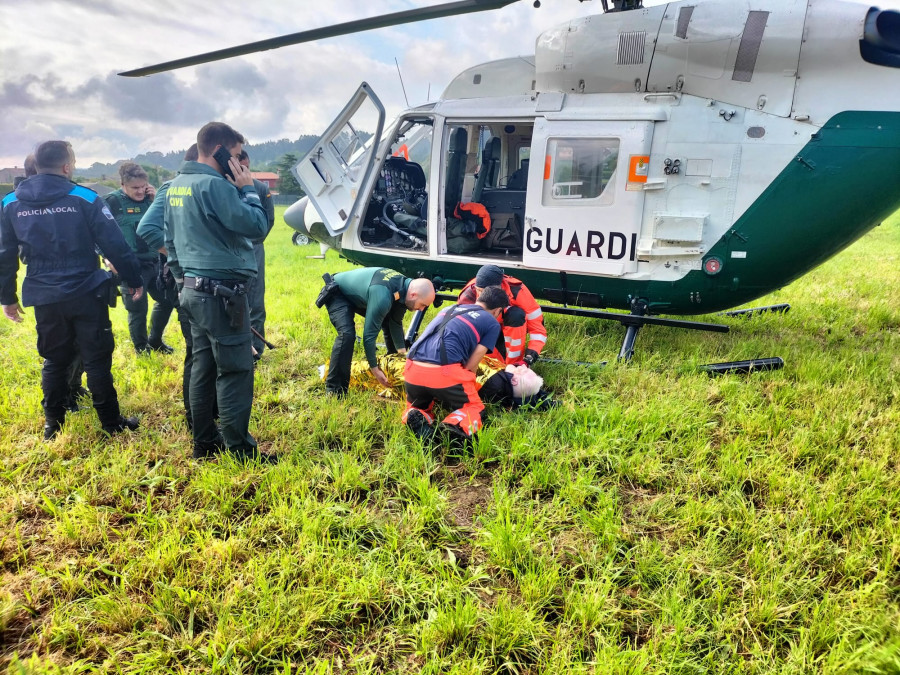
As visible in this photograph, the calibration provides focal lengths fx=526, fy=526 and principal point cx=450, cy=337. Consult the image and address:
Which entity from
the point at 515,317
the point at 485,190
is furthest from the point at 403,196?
the point at 515,317

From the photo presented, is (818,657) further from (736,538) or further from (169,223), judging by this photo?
(169,223)

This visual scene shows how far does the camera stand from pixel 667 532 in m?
2.80

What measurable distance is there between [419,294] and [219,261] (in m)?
1.66

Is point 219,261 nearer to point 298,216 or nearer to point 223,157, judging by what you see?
point 223,157

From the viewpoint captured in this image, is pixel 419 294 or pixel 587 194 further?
pixel 587 194

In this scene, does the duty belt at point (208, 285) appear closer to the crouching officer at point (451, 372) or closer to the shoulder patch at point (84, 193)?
the shoulder patch at point (84, 193)

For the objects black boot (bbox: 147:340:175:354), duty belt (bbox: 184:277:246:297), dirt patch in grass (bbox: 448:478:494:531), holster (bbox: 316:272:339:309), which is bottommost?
black boot (bbox: 147:340:175:354)

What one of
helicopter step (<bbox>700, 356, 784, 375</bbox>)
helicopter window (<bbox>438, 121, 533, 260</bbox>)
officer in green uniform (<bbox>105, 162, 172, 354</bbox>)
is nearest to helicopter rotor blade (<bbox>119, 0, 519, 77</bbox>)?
officer in green uniform (<bbox>105, 162, 172, 354</bbox>)

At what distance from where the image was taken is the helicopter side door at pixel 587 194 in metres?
4.74

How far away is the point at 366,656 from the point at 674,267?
4052 mm

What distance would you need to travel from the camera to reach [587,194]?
195 inches

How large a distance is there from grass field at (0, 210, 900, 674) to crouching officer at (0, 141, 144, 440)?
1.24 feet

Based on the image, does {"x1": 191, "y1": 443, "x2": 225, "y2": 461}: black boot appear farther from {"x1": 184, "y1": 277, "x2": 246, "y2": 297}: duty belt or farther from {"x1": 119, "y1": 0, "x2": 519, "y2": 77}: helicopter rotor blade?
{"x1": 119, "y1": 0, "x2": 519, "y2": 77}: helicopter rotor blade

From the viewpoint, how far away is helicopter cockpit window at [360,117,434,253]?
20.4 ft
